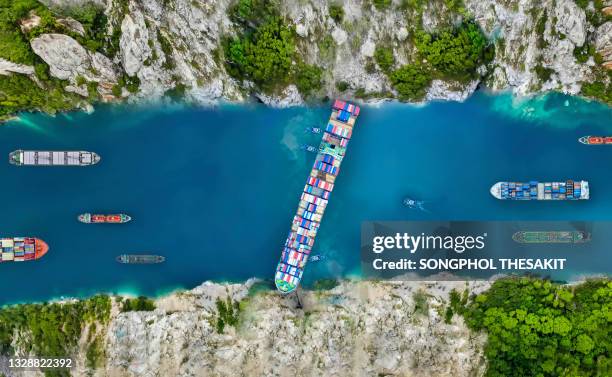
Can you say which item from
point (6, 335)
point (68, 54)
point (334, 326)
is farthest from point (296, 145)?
point (6, 335)

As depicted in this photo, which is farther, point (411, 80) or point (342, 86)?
point (342, 86)

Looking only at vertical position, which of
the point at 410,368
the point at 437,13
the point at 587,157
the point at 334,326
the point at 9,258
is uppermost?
the point at 437,13

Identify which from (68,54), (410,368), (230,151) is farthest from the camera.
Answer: (230,151)

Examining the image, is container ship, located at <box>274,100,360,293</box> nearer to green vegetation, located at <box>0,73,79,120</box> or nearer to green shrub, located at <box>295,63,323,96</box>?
green shrub, located at <box>295,63,323,96</box>

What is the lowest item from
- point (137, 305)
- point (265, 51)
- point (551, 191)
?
point (137, 305)

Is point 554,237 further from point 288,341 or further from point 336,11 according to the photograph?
point 336,11

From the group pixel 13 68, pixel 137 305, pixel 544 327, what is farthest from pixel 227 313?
pixel 544 327

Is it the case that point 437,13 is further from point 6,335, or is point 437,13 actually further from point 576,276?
point 6,335

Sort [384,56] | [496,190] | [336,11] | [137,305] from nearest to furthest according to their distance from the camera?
[336,11] < [384,56] < [137,305] < [496,190]
